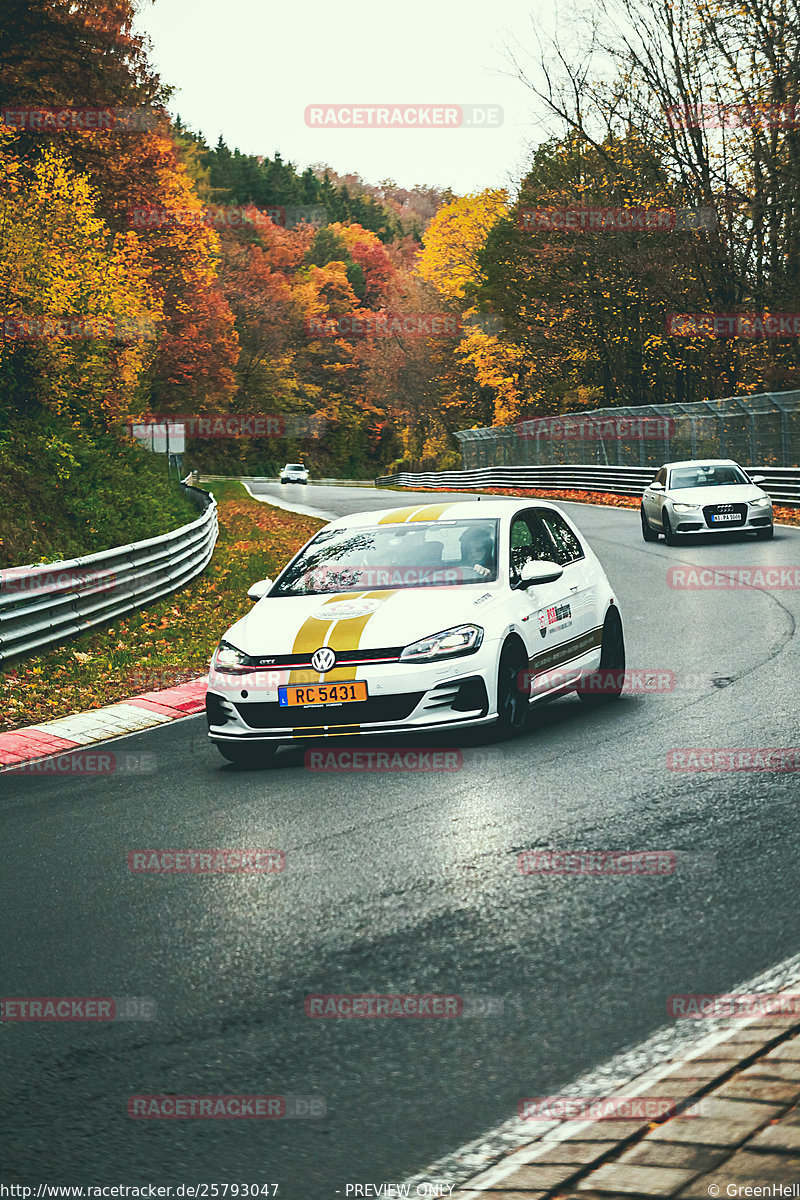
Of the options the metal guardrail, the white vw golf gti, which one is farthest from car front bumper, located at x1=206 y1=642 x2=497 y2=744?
the metal guardrail

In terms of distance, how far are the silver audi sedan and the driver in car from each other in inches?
581

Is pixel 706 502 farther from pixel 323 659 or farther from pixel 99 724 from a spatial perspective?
pixel 323 659

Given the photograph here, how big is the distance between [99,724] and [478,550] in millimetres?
3663

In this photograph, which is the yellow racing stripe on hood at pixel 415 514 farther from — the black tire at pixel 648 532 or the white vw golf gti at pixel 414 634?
the black tire at pixel 648 532

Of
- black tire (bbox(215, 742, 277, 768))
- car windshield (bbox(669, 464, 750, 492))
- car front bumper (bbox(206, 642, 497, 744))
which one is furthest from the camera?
car windshield (bbox(669, 464, 750, 492))

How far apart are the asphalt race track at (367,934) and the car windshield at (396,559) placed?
123 centimetres

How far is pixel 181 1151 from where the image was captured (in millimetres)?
3621

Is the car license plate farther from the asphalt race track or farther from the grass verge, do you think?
the grass verge

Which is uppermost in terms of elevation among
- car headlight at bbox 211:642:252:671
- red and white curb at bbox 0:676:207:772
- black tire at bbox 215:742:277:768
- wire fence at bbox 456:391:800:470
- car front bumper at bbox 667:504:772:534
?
wire fence at bbox 456:391:800:470

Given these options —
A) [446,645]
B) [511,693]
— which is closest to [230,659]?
[446,645]

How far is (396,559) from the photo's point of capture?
32.5ft

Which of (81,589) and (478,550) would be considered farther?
(81,589)

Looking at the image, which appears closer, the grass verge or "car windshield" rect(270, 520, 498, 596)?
"car windshield" rect(270, 520, 498, 596)

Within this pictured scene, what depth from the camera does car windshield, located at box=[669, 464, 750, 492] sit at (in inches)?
979
